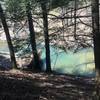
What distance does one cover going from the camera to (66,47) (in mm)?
17844

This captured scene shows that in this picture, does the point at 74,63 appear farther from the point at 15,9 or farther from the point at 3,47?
the point at 15,9

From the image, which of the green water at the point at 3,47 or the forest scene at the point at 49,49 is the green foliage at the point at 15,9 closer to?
the forest scene at the point at 49,49

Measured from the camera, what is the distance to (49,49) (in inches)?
719

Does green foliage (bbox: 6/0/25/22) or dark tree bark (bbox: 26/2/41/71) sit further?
dark tree bark (bbox: 26/2/41/71)

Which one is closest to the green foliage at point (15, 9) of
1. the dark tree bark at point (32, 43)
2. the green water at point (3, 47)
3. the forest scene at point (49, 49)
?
the forest scene at point (49, 49)

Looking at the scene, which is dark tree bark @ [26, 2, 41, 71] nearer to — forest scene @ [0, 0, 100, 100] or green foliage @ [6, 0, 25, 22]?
forest scene @ [0, 0, 100, 100]

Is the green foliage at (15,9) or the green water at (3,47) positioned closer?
the green foliage at (15,9)

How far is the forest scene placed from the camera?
1045cm

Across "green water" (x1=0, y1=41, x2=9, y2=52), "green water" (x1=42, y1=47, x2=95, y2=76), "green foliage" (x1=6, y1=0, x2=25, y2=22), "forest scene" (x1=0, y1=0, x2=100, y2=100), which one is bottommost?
"green water" (x1=42, y1=47, x2=95, y2=76)

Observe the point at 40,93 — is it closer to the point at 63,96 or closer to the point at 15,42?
the point at 63,96

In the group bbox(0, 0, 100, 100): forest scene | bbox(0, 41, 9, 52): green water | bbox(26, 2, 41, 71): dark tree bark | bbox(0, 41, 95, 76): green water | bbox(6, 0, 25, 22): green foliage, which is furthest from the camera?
bbox(0, 41, 9, 52): green water

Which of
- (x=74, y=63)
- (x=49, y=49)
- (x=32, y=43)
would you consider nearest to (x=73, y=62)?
(x=74, y=63)

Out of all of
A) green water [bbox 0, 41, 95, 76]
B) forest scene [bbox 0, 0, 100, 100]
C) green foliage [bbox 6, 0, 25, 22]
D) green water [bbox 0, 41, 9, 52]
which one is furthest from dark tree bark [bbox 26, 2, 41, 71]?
green water [bbox 0, 41, 9, 52]

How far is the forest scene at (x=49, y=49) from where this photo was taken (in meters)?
10.4
